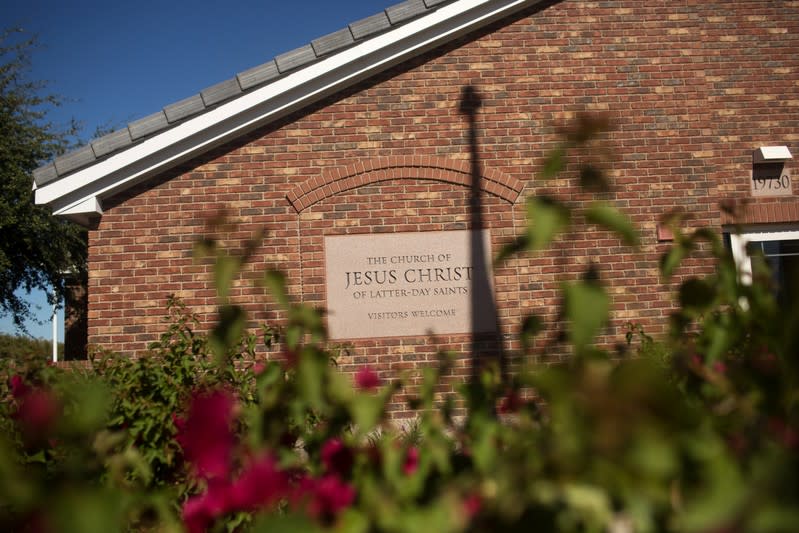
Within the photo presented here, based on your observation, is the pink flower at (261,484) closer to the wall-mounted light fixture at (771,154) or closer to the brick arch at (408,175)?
the brick arch at (408,175)

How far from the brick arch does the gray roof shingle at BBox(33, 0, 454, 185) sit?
1.10 meters

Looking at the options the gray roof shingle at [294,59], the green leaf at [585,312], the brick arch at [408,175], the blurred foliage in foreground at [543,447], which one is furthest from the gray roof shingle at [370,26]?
the green leaf at [585,312]

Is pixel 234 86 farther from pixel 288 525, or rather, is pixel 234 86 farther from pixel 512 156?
pixel 288 525

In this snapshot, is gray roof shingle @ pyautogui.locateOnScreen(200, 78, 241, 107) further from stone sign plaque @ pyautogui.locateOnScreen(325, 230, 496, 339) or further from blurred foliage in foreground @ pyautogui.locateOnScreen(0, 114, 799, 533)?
blurred foliage in foreground @ pyautogui.locateOnScreen(0, 114, 799, 533)

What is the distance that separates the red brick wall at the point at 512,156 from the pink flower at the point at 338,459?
5361 mm

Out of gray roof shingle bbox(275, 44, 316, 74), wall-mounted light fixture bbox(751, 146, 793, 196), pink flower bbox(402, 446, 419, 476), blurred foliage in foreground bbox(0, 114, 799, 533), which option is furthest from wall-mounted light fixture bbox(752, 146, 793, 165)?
pink flower bbox(402, 446, 419, 476)

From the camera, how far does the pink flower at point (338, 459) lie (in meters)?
1.25

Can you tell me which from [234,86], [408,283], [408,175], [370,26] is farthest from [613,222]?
[370,26]

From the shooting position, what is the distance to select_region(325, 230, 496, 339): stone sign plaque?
6.85 m

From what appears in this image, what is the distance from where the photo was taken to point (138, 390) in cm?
362

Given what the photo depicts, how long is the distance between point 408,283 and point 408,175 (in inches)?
43.4

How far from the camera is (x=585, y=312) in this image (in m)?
0.82

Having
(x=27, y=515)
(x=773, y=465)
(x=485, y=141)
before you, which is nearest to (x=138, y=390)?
(x=27, y=515)

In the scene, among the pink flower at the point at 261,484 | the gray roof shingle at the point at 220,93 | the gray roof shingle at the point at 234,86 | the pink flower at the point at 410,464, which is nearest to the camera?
the pink flower at the point at 261,484
